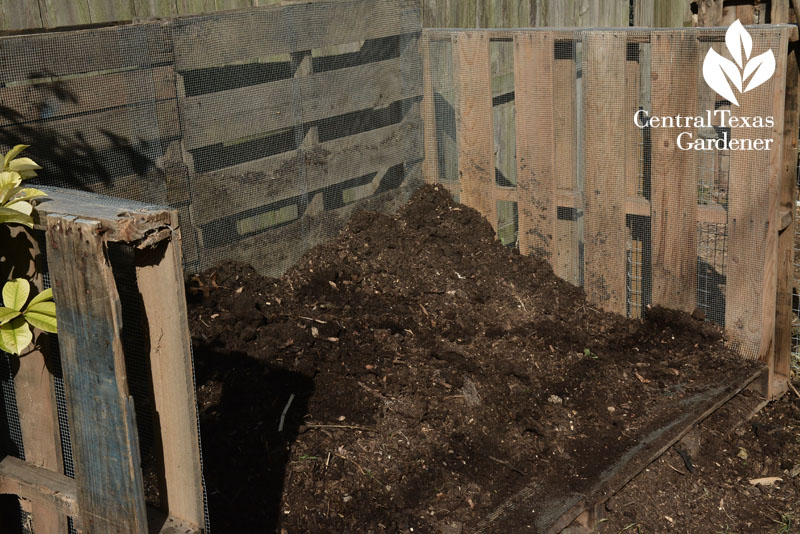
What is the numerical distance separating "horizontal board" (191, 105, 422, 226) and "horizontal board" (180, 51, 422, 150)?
0.18 m

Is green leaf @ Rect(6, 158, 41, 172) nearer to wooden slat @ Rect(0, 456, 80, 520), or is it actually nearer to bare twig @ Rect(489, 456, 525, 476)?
wooden slat @ Rect(0, 456, 80, 520)

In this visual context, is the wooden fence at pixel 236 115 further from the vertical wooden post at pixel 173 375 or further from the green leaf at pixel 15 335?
the vertical wooden post at pixel 173 375

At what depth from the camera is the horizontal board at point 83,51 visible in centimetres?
358

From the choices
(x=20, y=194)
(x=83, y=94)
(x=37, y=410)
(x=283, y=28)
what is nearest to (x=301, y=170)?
(x=283, y=28)

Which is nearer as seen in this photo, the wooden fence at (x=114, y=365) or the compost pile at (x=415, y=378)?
the wooden fence at (x=114, y=365)

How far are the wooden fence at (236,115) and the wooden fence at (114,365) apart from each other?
1.95 m

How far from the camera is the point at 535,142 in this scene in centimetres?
519

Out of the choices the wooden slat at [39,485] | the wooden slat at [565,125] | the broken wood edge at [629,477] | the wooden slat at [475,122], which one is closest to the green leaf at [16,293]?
the wooden slat at [39,485]

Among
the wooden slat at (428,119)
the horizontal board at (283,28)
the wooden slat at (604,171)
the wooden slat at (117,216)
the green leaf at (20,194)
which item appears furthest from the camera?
the wooden slat at (428,119)

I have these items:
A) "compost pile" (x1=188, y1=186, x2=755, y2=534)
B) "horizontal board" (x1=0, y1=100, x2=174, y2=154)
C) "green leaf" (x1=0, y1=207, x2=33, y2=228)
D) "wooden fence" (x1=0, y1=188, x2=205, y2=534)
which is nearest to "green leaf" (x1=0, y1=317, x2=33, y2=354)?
"wooden fence" (x1=0, y1=188, x2=205, y2=534)

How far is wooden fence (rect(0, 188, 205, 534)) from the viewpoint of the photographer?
163 cm

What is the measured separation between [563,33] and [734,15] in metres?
0.98

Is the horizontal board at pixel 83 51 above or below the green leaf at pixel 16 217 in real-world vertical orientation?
above

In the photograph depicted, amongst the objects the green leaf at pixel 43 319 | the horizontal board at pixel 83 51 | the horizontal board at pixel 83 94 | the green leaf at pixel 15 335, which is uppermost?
the horizontal board at pixel 83 51
